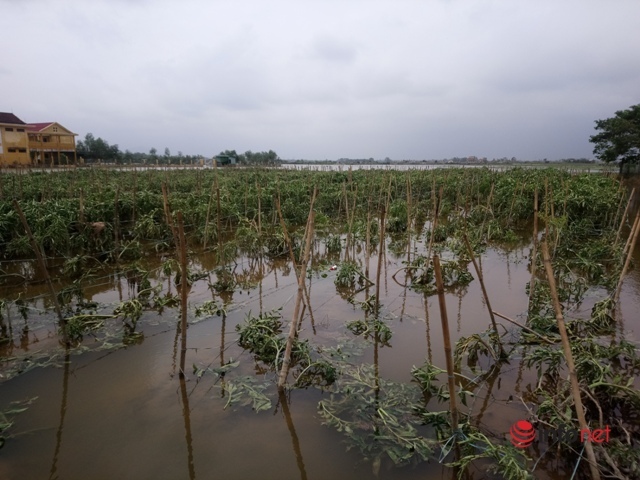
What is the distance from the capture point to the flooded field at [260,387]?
123 inches

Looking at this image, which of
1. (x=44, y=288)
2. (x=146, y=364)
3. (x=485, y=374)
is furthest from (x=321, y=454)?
(x=44, y=288)

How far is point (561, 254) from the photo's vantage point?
8758 mm

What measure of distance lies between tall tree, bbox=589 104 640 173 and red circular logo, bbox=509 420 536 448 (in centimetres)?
3071

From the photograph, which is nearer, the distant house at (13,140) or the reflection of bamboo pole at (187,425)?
the reflection of bamboo pole at (187,425)

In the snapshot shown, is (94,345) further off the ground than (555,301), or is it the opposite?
(555,301)

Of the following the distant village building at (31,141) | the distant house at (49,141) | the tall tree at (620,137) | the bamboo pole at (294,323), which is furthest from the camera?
the distant house at (49,141)

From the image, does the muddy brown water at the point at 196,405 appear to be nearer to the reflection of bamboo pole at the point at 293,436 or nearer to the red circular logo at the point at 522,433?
the reflection of bamboo pole at the point at 293,436

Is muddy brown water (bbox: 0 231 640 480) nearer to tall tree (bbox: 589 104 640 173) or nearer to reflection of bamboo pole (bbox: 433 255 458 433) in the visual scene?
reflection of bamboo pole (bbox: 433 255 458 433)

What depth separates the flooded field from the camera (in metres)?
3.13

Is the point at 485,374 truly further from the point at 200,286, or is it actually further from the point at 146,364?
the point at 200,286

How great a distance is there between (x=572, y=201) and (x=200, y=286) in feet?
38.7

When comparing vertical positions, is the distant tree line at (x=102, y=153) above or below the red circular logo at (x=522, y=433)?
above

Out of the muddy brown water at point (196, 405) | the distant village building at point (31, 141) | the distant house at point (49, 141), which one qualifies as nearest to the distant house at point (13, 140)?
the distant village building at point (31, 141)

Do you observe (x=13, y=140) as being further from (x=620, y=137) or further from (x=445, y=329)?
(x=620, y=137)
